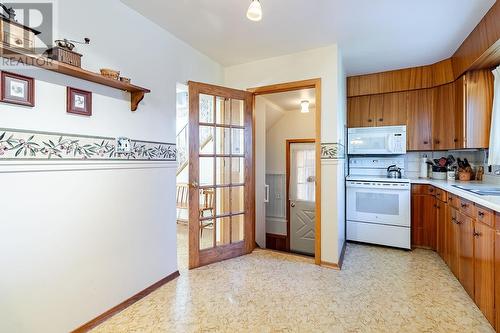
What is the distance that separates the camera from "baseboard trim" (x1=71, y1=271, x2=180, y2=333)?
1710mm

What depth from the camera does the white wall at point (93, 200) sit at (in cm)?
141

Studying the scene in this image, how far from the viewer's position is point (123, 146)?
199cm

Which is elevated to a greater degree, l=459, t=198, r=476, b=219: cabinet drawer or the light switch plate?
the light switch plate

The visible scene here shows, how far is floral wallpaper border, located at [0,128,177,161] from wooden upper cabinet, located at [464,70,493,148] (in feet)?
11.6

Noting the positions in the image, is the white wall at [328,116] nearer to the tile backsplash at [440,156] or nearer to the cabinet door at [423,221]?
the cabinet door at [423,221]

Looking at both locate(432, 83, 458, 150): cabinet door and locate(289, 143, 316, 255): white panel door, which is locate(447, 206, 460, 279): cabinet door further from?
locate(289, 143, 316, 255): white panel door

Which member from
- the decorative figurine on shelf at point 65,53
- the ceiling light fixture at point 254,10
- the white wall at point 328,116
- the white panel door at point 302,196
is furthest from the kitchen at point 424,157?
the decorative figurine on shelf at point 65,53

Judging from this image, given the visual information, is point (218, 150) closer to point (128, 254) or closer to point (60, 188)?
point (128, 254)

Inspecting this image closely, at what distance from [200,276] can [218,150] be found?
140 cm

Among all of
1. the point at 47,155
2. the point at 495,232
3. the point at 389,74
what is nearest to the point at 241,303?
the point at 47,155

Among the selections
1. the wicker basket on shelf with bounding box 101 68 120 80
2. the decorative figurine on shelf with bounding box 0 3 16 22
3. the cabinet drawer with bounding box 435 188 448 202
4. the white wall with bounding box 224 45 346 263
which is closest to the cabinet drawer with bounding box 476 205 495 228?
the cabinet drawer with bounding box 435 188 448 202

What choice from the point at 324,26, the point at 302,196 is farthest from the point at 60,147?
the point at 302,196

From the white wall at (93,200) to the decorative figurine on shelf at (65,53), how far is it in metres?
0.12

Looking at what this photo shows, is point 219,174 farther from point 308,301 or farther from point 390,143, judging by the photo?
point 390,143
